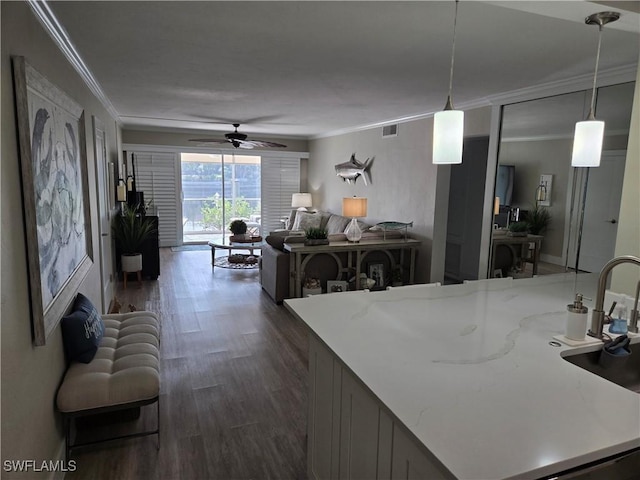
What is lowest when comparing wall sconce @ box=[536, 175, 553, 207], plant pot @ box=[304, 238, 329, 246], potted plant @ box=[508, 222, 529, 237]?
plant pot @ box=[304, 238, 329, 246]

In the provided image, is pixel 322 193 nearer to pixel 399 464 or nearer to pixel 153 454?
pixel 153 454

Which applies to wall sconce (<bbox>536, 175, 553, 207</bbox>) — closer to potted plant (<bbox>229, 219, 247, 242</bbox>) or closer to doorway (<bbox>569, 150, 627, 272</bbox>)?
doorway (<bbox>569, 150, 627, 272</bbox>)

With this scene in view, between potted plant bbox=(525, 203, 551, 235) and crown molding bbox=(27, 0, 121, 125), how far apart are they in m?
3.89

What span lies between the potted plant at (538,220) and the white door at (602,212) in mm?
393

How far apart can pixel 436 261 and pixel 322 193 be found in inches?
146

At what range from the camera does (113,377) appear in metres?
2.27

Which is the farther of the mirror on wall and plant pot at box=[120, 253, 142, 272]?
plant pot at box=[120, 253, 142, 272]

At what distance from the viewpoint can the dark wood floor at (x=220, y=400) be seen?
2.27 m

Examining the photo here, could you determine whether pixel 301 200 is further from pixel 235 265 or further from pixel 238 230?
pixel 235 265

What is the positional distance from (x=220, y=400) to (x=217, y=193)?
677cm

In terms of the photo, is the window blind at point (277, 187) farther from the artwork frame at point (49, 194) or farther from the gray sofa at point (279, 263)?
the artwork frame at point (49, 194)

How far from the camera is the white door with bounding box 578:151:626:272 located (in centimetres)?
307

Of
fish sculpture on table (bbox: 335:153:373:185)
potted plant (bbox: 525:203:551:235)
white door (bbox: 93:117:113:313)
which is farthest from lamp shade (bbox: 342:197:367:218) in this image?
white door (bbox: 93:117:113:313)

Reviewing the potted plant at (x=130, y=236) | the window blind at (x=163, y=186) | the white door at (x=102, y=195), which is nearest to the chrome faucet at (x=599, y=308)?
the white door at (x=102, y=195)
